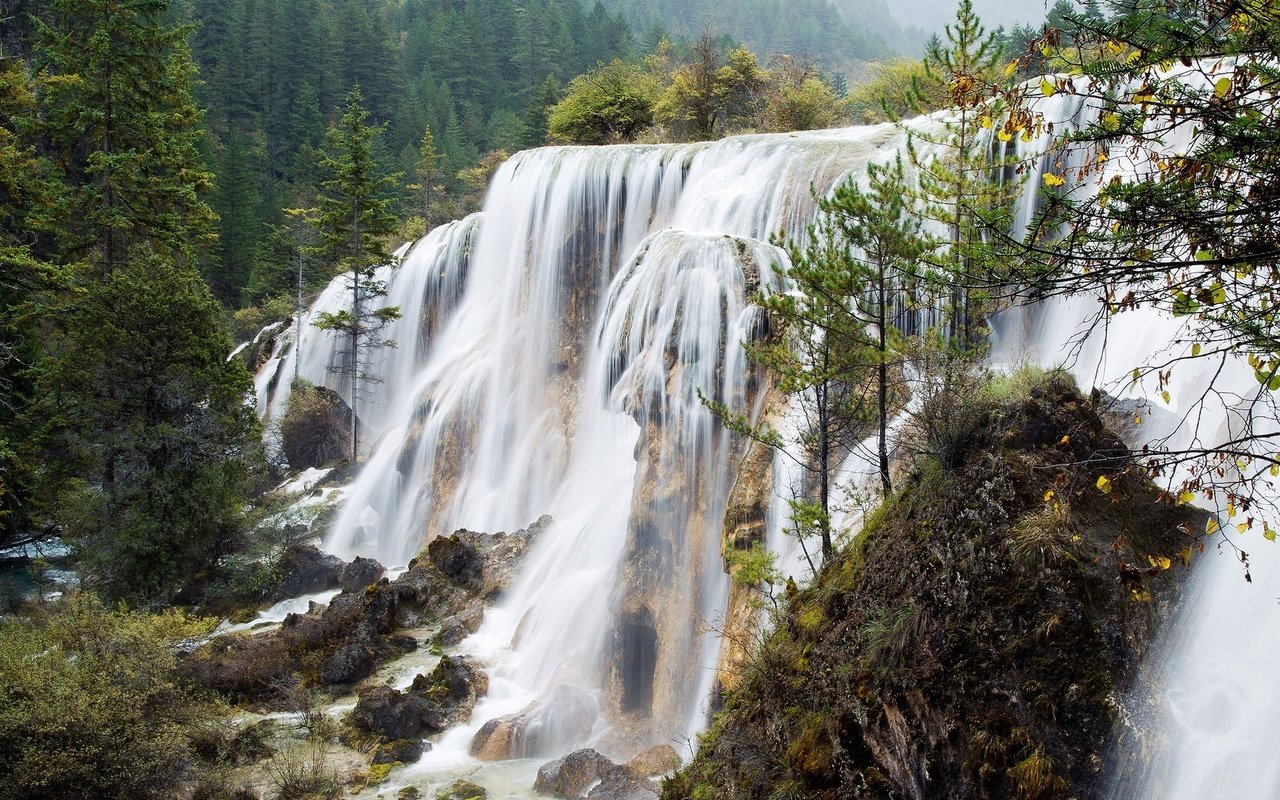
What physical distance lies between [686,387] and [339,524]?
1347cm

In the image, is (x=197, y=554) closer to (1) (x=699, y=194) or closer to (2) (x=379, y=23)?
(1) (x=699, y=194)

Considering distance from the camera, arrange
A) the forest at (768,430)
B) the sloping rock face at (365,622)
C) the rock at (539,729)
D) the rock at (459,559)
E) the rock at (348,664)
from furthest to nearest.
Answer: the rock at (459,559)
the rock at (348,664)
the sloping rock face at (365,622)
the rock at (539,729)
the forest at (768,430)

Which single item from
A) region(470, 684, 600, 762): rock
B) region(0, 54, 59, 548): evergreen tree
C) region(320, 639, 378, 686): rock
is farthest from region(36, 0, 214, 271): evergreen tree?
region(470, 684, 600, 762): rock

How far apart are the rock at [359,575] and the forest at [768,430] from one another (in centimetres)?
11

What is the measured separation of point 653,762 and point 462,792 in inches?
102

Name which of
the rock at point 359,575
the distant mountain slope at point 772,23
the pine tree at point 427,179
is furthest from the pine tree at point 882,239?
the distant mountain slope at point 772,23

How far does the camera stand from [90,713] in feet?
28.7

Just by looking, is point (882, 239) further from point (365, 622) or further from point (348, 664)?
point (365, 622)

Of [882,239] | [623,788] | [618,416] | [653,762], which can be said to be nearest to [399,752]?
[623,788]

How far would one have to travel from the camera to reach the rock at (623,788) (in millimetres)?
9820

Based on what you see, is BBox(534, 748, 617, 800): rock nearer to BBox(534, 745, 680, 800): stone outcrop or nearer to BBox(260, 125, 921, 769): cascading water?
BBox(534, 745, 680, 800): stone outcrop

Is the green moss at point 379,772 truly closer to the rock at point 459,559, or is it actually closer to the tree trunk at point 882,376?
the rock at point 459,559

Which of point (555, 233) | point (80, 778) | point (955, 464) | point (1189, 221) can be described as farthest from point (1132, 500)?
point (555, 233)

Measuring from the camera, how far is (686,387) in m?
13.7
